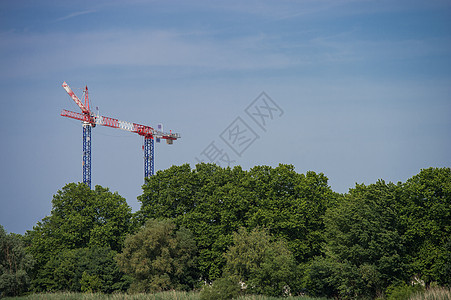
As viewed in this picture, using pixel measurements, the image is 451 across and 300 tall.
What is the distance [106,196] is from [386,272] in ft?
118

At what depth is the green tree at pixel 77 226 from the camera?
65.0 meters

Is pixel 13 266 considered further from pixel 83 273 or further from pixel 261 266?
pixel 261 266

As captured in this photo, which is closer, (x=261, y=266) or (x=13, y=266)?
(x=261, y=266)

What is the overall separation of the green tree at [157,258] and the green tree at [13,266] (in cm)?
1095

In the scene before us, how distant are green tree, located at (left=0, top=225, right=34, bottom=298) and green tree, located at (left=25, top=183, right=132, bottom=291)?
9.85 feet

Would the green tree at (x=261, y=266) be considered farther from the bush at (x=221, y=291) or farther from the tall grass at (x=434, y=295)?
the tall grass at (x=434, y=295)

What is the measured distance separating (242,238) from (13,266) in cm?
2615

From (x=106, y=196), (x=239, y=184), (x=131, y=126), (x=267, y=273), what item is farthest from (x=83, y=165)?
(x=267, y=273)

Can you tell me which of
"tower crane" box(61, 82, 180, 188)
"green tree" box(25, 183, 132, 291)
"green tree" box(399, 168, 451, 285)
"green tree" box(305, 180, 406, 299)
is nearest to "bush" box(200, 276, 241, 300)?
"green tree" box(305, 180, 406, 299)

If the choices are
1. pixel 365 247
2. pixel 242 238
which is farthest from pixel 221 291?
pixel 365 247

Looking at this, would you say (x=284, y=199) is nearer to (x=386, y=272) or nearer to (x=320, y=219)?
(x=320, y=219)

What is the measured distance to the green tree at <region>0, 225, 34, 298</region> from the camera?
190ft

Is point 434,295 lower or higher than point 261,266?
lower

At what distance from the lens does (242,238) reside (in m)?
52.5
